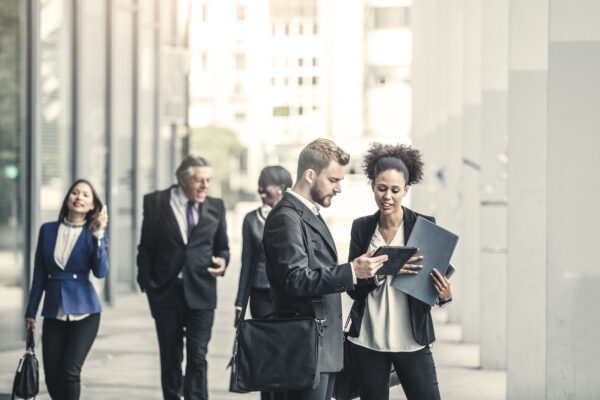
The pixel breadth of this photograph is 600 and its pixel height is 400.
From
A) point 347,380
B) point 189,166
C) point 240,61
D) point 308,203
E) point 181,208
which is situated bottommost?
point 347,380

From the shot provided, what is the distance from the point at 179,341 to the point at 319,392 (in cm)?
322

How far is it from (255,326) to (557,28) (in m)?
3.84

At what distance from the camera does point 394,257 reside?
→ 4.77 meters

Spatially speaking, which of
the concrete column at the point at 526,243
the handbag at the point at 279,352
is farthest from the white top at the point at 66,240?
the concrete column at the point at 526,243

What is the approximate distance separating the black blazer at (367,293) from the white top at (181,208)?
111 inches

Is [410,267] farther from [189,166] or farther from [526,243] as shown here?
[526,243]

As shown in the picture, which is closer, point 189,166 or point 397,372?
point 397,372

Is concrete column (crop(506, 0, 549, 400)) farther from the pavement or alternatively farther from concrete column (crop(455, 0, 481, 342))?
concrete column (crop(455, 0, 481, 342))

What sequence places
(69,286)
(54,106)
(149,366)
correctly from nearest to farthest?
(69,286)
(149,366)
(54,106)

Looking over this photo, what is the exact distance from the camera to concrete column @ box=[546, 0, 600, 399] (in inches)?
293

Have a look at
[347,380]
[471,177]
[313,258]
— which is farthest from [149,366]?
[313,258]

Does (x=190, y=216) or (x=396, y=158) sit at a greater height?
(x=396, y=158)

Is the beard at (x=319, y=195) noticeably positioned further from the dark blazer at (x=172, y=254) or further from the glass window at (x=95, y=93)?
the glass window at (x=95, y=93)

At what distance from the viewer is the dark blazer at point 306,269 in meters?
4.50
